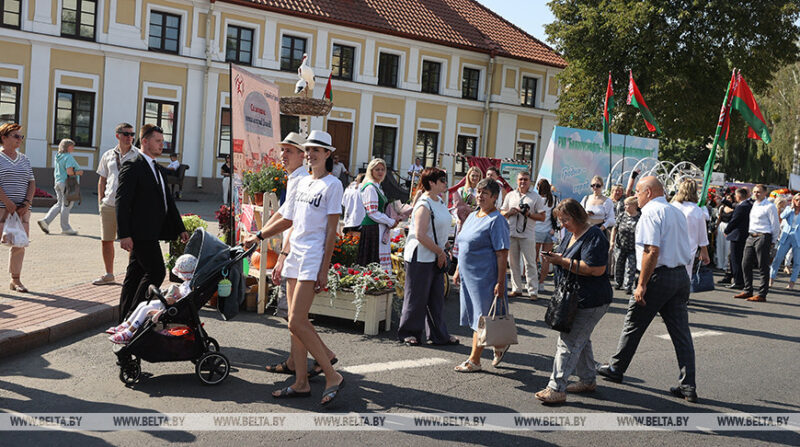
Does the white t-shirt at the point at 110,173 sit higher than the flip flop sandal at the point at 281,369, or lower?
higher

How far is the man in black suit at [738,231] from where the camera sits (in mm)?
13867

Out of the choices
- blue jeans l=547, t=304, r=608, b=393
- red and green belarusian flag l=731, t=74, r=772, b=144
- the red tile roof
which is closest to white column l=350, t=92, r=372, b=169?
the red tile roof

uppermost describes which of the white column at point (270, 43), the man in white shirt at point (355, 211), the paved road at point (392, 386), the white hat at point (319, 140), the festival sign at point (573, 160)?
the white column at point (270, 43)

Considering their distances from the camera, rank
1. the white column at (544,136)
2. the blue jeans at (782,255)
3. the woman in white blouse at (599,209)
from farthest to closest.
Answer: the white column at (544,136), the blue jeans at (782,255), the woman in white blouse at (599,209)

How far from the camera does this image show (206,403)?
550 centimetres

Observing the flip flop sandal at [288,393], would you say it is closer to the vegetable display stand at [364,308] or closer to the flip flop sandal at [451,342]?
the vegetable display stand at [364,308]

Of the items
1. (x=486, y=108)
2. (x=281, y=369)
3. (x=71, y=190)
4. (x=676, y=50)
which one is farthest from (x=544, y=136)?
(x=281, y=369)

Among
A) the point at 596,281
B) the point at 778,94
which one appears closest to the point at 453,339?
the point at 596,281

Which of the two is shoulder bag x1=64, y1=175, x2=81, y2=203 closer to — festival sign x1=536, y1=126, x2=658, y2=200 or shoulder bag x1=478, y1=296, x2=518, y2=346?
shoulder bag x1=478, y1=296, x2=518, y2=346

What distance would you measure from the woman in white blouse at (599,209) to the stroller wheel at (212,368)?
7.78m

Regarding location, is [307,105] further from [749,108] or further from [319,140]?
[749,108]

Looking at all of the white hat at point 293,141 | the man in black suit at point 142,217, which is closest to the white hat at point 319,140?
the white hat at point 293,141

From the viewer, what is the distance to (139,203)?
671 centimetres

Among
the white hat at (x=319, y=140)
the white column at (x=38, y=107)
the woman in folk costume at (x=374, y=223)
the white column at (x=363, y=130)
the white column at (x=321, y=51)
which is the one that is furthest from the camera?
the white column at (x=363, y=130)
